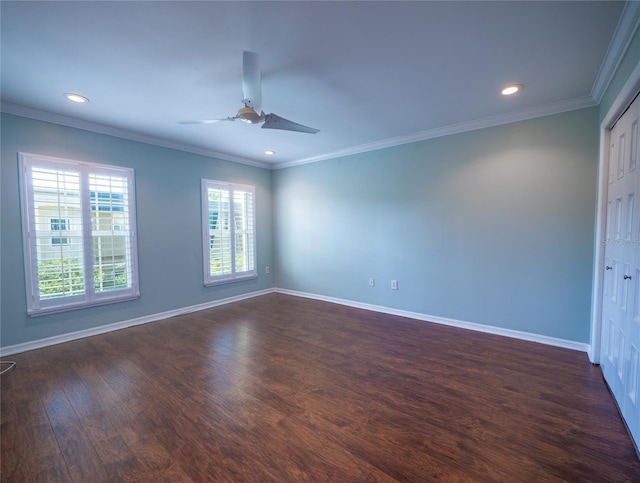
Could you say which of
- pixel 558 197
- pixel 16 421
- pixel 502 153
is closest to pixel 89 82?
pixel 16 421

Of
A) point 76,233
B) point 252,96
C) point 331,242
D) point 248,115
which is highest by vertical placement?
point 252,96

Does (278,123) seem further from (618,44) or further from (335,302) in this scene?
(335,302)

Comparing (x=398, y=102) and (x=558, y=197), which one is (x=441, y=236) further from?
(x=398, y=102)

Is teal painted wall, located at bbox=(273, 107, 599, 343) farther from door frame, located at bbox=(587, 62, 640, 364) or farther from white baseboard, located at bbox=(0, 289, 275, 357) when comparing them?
white baseboard, located at bbox=(0, 289, 275, 357)

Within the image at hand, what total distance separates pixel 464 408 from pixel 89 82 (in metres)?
4.14

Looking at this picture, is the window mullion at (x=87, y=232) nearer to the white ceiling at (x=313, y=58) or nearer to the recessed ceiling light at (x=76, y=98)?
the white ceiling at (x=313, y=58)

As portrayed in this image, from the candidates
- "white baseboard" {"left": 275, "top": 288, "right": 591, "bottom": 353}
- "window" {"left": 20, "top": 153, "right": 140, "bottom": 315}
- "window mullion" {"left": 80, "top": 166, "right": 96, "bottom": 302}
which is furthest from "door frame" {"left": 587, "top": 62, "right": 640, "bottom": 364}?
"window mullion" {"left": 80, "top": 166, "right": 96, "bottom": 302}

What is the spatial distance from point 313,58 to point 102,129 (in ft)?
10.1

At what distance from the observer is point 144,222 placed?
13.1 feet

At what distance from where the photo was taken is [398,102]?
295 cm

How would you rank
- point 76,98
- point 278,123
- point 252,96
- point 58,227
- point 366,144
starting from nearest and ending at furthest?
point 252,96 < point 278,123 < point 76,98 < point 58,227 < point 366,144

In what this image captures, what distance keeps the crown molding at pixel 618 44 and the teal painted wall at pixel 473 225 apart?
20.6 inches

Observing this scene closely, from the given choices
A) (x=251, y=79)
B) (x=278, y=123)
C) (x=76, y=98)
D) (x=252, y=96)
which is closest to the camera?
(x=251, y=79)

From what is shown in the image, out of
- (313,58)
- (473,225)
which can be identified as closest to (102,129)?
(313,58)
